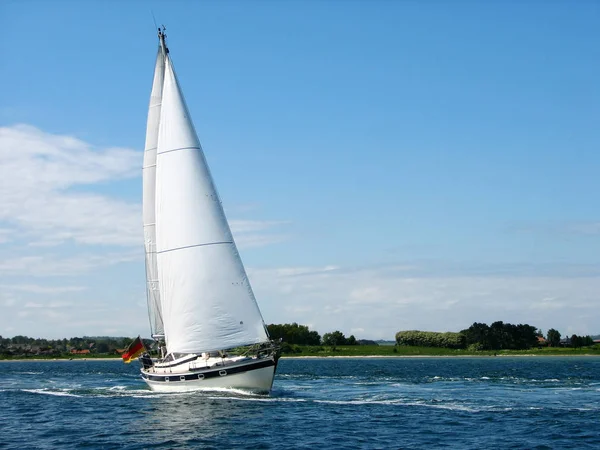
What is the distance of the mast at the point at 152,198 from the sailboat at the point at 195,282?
2.63 meters

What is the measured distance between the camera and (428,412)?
4688 cm

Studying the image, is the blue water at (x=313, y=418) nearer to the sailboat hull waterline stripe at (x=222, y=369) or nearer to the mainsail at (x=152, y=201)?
the sailboat hull waterline stripe at (x=222, y=369)

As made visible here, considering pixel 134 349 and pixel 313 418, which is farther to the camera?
pixel 134 349

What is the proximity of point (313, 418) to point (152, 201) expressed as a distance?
2712 centimetres

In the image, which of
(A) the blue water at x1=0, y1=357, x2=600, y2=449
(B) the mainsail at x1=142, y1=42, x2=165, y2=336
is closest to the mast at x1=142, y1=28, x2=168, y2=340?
(B) the mainsail at x1=142, y1=42, x2=165, y2=336

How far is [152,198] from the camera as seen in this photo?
64125mm

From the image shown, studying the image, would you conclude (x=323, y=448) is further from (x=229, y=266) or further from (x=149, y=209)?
(x=149, y=209)

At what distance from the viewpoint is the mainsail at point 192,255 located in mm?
56656

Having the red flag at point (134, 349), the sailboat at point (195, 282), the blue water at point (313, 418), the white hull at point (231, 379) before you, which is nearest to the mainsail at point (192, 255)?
the sailboat at point (195, 282)

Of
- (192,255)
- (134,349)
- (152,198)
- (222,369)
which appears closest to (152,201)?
(152,198)

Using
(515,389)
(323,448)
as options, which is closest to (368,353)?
(515,389)

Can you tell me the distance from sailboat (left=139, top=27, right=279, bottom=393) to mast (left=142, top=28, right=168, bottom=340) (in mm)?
2631

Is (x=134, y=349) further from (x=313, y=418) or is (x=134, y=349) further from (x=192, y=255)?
(x=313, y=418)

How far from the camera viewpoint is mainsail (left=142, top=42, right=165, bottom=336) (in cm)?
6325
